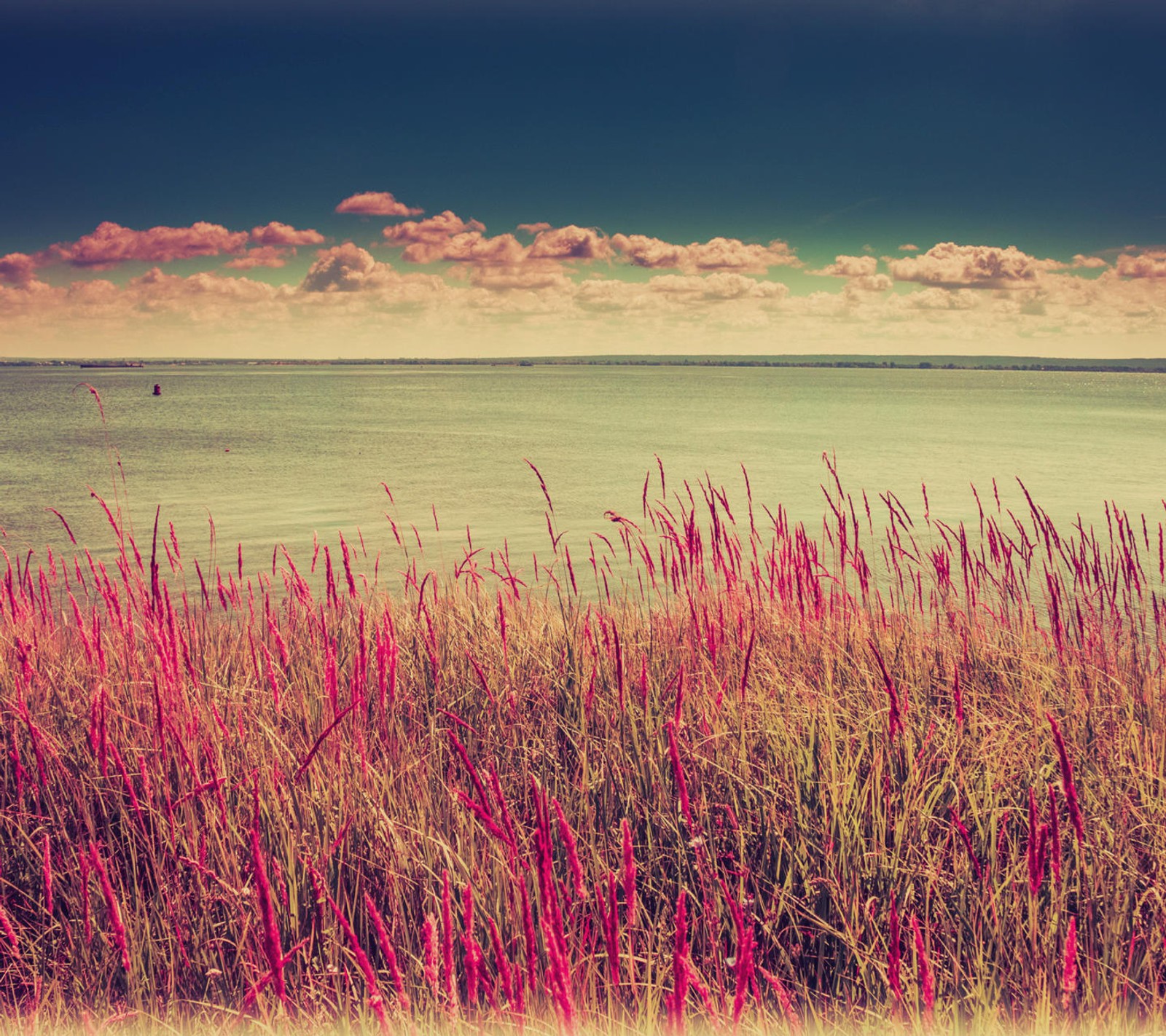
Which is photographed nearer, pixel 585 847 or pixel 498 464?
pixel 585 847

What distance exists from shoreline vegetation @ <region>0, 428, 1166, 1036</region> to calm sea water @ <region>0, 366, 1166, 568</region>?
582 centimetres

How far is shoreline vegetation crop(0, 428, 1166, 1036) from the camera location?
2.24 meters

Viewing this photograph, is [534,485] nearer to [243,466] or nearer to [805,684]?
[243,466]

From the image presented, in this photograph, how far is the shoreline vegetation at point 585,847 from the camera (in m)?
2.24

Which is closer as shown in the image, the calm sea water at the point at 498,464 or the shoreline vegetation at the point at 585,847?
the shoreline vegetation at the point at 585,847

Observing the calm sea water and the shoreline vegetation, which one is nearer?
the shoreline vegetation

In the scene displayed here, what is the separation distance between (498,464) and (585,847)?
34.7m

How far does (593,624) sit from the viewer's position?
565cm

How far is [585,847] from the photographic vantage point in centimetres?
293

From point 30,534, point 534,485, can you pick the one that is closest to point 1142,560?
point 534,485

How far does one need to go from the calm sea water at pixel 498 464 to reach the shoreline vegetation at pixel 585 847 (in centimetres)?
582

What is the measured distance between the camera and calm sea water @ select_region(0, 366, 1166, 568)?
21.7 metres

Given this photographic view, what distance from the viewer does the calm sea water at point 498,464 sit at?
71.3 ft

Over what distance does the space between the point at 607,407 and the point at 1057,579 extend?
92.6m
